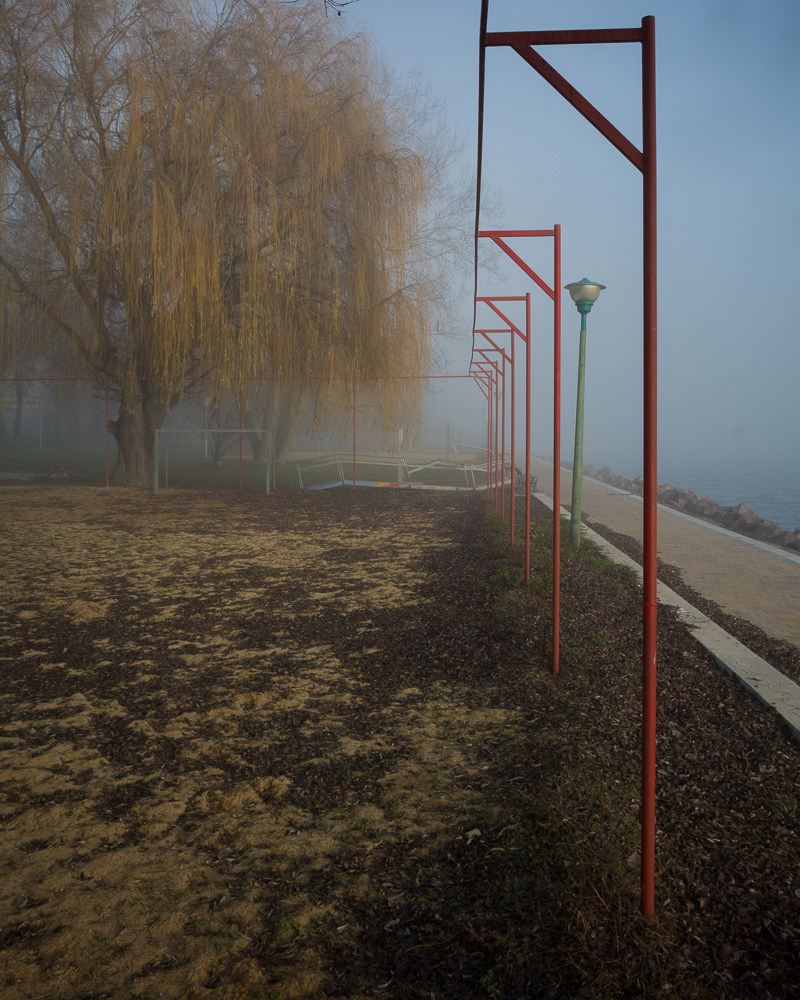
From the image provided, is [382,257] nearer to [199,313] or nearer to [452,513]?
[199,313]

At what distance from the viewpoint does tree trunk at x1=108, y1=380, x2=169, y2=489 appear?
13.8 m

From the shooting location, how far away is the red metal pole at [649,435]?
190 centimetres

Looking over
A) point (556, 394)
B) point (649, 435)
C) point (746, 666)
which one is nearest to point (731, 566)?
point (746, 666)

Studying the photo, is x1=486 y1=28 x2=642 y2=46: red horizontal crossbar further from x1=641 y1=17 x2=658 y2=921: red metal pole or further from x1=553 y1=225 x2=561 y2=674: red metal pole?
x1=553 y1=225 x2=561 y2=674: red metal pole

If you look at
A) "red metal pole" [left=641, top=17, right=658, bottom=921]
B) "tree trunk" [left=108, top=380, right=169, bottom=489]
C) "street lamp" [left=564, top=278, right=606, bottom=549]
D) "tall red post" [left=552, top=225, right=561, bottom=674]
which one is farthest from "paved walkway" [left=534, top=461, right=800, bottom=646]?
"tree trunk" [left=108, top=380, right=169, bottom=489]

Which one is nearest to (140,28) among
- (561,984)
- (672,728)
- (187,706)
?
(187,706)

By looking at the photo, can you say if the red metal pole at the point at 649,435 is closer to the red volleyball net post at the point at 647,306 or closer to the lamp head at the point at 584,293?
the red volleyball net post at the point at 647,306

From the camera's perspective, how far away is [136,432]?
14188mm

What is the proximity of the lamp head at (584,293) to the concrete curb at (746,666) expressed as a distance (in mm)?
3930

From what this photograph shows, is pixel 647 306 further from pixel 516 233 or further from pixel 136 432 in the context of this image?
pixel 136 432

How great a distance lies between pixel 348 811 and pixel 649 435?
1.75 m

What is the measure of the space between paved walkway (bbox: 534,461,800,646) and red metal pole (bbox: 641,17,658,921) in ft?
12.1

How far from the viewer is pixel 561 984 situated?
1.82 metres

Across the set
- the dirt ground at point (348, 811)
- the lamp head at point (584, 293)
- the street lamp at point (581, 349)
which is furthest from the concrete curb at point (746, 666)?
the lamp head at point (584, 293)
